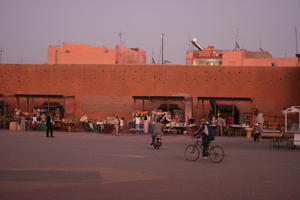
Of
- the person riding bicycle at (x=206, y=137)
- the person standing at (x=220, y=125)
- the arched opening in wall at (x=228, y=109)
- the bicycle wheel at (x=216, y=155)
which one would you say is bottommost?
the bicycle wheel at (x=216, y=155)

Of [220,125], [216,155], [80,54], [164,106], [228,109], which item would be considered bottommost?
[216,155]

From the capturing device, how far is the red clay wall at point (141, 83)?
135 feet

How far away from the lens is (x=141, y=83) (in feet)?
143

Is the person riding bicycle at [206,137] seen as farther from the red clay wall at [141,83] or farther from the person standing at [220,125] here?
the red clay wall at [141,83]

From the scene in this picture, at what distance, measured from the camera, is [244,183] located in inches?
488

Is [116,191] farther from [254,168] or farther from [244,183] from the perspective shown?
[254,168]

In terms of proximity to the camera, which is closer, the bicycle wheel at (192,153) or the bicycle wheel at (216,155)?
the bicycle wheel at (216,155)

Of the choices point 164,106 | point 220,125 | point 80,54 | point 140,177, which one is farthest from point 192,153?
point 80,54

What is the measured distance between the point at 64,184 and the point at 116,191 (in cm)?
148

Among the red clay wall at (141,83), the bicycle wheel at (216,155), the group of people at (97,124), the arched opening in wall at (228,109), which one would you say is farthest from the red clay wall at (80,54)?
the bicycle wheel at (216,155)

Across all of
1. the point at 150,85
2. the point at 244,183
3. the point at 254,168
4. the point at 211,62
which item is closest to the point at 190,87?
the point at 150,85

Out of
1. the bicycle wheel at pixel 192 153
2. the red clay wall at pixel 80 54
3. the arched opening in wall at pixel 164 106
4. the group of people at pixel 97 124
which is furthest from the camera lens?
the red clay wall at pixel 80 54

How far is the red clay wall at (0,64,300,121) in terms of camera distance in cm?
4125

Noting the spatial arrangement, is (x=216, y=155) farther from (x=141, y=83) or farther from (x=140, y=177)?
(x=141, y=83)
